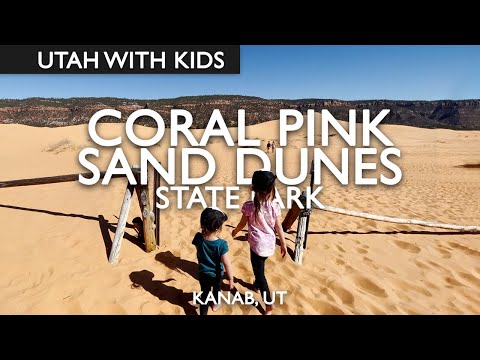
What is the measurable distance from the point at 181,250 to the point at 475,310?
4.00 meters

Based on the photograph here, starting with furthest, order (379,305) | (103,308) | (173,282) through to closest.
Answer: (173,282) < (379,305) < (103,308)

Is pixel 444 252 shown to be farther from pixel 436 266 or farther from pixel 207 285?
pixel 207 285

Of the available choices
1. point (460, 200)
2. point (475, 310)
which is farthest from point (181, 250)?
point (460, 200)

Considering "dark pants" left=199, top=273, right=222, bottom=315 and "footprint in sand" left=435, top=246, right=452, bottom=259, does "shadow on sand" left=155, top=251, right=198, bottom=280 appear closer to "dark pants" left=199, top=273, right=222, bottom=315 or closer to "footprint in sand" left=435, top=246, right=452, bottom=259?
"dark pants" left=199, top=273, right=222, bottom=315

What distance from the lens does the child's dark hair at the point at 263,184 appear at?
3.09 m

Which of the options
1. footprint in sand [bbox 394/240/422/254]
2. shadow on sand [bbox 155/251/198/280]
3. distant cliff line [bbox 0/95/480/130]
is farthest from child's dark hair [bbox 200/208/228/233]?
distant cliff line [bbox 0/95/480/130]

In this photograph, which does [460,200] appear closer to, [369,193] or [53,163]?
[369,193]

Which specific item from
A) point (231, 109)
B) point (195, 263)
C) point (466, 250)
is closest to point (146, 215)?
point (195, 263)

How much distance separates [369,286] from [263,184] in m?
2.31

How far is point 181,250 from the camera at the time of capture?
499cm

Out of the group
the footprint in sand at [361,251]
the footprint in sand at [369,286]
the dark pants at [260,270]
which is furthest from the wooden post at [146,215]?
the footprint in sand at [361,251]

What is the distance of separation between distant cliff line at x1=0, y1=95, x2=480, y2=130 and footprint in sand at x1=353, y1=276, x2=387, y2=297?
96.6ft

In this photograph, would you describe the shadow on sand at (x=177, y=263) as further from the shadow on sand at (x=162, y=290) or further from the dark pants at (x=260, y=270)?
the dark pants at (x=260, y=270)

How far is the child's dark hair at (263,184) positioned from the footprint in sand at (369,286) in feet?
6.61
